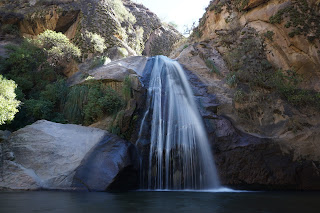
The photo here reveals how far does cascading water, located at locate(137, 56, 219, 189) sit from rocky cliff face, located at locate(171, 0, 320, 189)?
57 centimetres

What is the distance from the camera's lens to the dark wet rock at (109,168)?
8133 mm

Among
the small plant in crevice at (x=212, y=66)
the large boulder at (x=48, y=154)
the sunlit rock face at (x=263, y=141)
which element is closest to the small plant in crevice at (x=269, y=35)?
the small plant in crevice at (x=212, y=66)

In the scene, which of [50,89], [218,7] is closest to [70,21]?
[50,89]

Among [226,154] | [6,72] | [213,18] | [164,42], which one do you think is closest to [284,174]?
[226,154]

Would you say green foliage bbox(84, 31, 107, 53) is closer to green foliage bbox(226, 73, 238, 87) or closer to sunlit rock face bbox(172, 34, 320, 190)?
sunlit rock face bbox(172, 34, 320, 190)

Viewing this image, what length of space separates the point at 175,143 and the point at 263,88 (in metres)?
6.57

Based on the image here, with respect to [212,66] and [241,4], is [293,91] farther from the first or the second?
[241,4]

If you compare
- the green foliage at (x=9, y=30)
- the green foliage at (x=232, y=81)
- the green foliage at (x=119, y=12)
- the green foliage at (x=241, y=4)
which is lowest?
the green foliage at (x=232, y=81)

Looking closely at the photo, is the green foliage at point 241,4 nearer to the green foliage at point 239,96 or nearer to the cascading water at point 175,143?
the green foliage at point 239,96

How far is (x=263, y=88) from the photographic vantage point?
522 inches

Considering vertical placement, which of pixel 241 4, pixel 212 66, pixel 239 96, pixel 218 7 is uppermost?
pixel 218 7

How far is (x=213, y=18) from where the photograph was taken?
19.2m

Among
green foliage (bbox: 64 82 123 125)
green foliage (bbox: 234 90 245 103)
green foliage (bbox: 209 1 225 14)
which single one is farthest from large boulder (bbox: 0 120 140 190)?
green foliage (bbox: 209 1 225 14)

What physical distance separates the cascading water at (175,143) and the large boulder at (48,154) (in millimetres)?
1425
